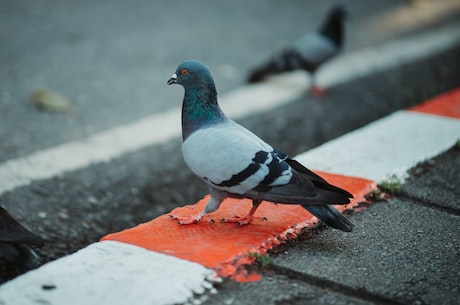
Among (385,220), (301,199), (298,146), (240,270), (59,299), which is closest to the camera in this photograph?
(59,299)

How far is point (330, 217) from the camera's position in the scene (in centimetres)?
274

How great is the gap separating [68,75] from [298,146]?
2.21 metres

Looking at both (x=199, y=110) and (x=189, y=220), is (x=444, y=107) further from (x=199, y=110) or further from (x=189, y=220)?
(x=189, y=220)

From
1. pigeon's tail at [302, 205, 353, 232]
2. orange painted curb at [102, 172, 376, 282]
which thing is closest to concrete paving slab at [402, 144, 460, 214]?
orange painted curb at [102, 172, 376, 282]

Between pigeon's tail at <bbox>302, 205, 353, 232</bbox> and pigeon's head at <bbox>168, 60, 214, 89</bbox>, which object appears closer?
pigeon's tail at <bbox>302, 205, 353, 232</bbox>

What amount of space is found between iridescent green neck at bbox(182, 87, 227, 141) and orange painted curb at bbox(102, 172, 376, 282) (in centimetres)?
40

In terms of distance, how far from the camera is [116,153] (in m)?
4.60

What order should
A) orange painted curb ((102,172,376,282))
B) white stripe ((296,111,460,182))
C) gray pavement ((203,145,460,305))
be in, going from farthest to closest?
white stripe ((296,111,460,182)) → orange painted curb ((102,172,376,282)) → gray pavement ((203,145,460,305))

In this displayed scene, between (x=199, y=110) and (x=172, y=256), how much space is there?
0.70 meters

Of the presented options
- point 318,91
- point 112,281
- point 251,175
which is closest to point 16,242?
point 112,281

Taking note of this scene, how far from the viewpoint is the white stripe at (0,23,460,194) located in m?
4.22

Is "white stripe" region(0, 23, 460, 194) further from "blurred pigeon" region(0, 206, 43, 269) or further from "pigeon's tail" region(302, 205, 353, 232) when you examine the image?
"pigeon's tail" region(302, 205, 353, 232)

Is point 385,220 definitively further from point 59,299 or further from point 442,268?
point 59,299

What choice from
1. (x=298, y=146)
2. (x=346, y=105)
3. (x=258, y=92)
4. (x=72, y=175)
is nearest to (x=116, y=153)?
(x=72, y=175)
